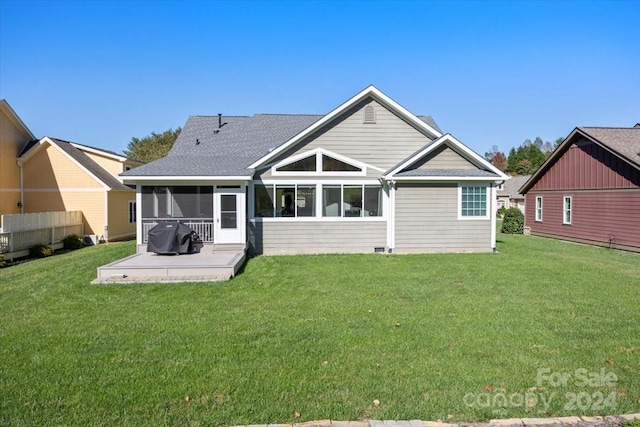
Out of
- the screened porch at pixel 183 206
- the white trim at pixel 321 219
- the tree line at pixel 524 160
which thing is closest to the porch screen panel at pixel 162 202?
the screened porch at pixel 183 206

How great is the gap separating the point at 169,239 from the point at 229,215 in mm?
2153

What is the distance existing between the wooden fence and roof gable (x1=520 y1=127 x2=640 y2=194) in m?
23.8

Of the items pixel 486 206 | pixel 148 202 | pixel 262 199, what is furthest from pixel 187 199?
pixel 486 206

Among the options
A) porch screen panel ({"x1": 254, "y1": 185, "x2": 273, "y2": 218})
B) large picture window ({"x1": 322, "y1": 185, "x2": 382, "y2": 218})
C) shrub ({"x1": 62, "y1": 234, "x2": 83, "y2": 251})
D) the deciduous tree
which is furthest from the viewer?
the deciduous tree

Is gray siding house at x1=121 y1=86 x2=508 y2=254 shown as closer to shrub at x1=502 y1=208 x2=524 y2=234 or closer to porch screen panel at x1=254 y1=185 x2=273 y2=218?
porch screen panel at x1=254 y1=185 x2=273 y2=218

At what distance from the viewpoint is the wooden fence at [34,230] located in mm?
16028

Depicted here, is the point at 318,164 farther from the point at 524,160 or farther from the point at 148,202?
the point at 524,160

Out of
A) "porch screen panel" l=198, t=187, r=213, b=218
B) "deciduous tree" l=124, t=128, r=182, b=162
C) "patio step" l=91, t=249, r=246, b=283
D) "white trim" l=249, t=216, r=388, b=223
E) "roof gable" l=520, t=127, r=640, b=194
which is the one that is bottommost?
"patio step" l=91, t=249, r=246, b=283

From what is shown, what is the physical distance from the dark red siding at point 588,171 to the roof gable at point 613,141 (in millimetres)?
225

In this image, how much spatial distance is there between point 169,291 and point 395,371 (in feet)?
Result: 19.2

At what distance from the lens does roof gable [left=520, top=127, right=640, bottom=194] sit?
673 inches

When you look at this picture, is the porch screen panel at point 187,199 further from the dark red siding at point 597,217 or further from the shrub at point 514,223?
the shrub at point 514,223

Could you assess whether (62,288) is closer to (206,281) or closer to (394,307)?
(206,281)

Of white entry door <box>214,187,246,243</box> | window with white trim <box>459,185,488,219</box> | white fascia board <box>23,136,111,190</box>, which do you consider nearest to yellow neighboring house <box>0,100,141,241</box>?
white fascia board <box>23,136,111,190</box>
